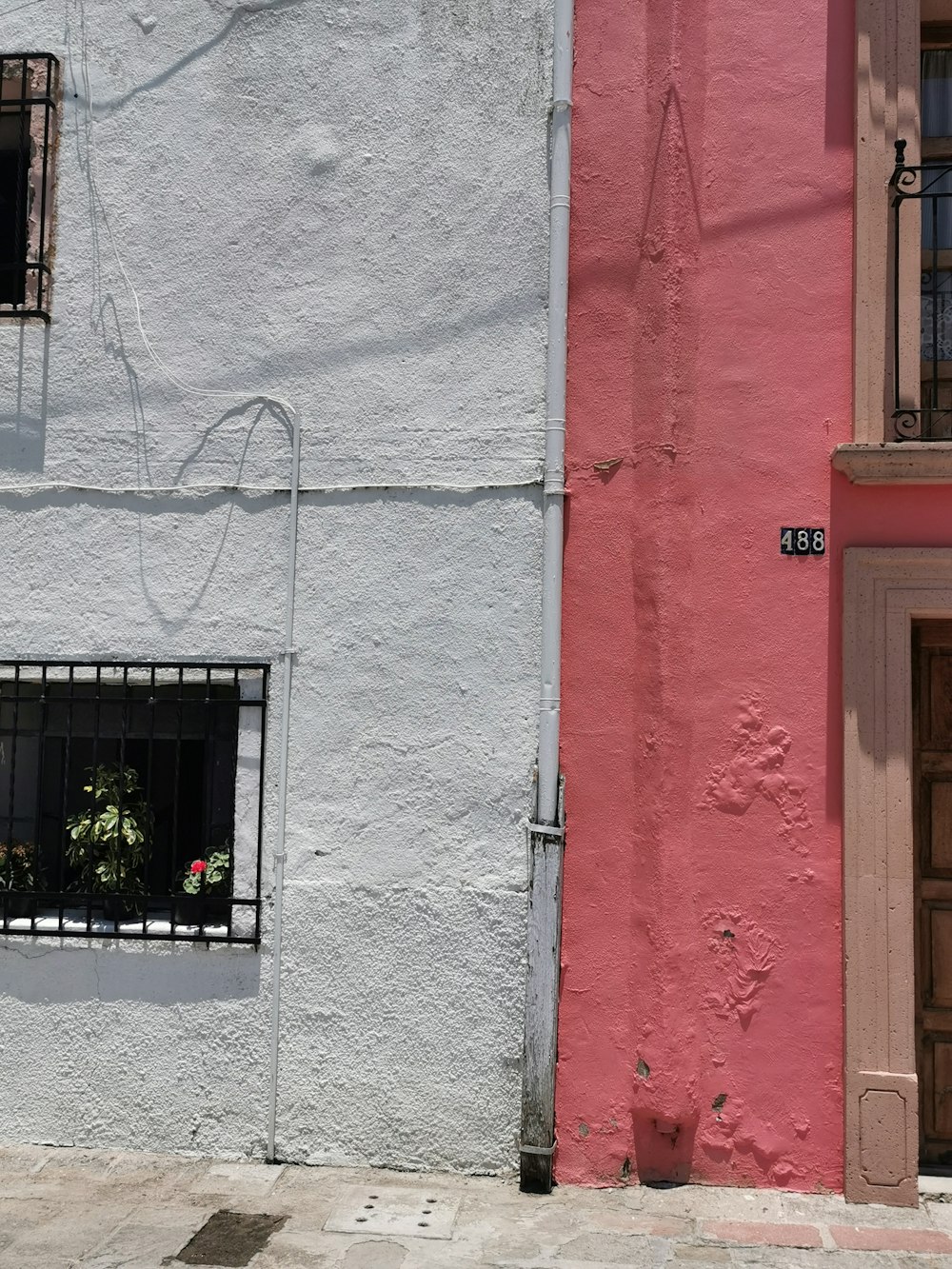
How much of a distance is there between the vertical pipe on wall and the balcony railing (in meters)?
2.74

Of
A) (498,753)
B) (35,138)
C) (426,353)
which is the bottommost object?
(498,753)

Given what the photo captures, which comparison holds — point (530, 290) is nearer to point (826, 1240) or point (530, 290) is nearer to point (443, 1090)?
point (443, 1090)

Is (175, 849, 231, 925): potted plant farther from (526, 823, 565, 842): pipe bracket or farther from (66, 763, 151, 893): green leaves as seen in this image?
(526, 823, 565, 842): pipe bracket

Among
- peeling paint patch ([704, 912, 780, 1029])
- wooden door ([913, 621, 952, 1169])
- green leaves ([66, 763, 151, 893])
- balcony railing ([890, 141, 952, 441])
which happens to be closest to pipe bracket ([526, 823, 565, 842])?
peeling paint patch ([704, 912, 780, 1029])

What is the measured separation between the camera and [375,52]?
5574mm

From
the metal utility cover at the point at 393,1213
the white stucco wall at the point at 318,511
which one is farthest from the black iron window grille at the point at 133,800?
the metal utility cover at the point at 393,1213

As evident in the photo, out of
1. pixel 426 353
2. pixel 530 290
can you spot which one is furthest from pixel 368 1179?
pixel 530 290

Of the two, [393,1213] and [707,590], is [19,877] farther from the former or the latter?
[707,590]

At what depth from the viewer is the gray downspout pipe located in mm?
5051

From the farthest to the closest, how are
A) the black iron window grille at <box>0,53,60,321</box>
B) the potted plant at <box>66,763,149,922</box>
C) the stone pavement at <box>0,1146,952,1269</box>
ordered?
the black iron window grille at <box>0,53,60,321</box> → the potted plant at <box>66,763,149,922</box> → the stone pavement at <box>0,1146,952,1269</box>

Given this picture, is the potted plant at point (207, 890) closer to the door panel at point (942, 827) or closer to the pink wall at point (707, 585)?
the pink wall at point (707, 585)

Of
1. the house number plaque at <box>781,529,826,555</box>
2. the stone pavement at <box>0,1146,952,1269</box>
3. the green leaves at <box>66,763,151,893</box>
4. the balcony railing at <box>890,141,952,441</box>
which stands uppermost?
the balcony railing at <box>890,141,952,441</box>

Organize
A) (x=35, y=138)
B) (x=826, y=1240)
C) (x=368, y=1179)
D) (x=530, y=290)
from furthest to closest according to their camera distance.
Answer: (x=35, y=138)
(x=530, y=290)
(x=368, y=1179)
(x=826, y=1240)

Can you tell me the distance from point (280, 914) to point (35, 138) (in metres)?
3.98
